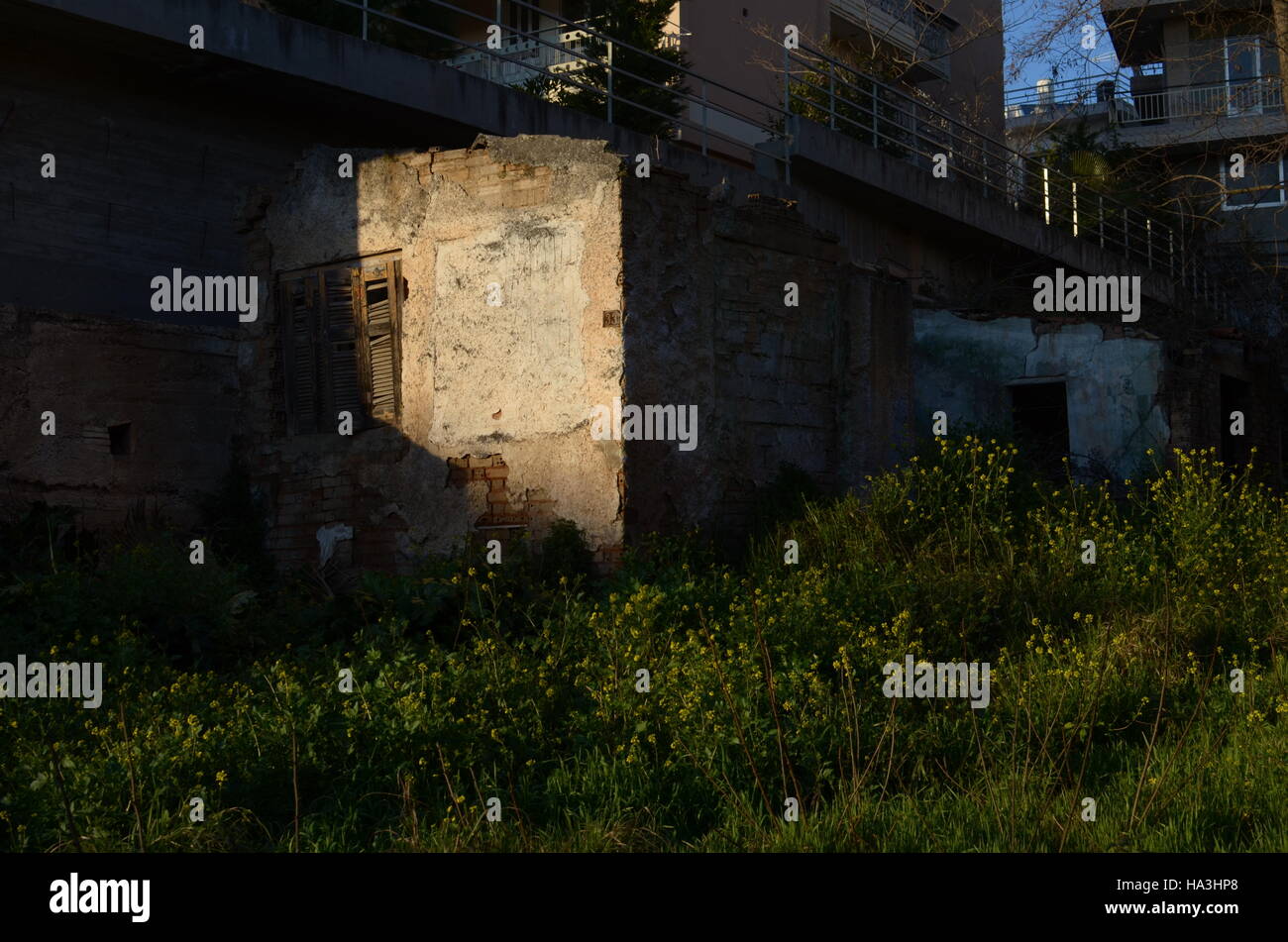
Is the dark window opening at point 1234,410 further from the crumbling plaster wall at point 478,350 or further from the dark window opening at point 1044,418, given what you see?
the crumbling plaster wall at point 478,350

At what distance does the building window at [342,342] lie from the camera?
10.5 m

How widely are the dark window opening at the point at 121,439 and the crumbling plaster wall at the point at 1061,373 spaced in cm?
678

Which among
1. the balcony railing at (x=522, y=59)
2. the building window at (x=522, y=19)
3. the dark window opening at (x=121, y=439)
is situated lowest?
the dark window opening at (x=121, y=439)

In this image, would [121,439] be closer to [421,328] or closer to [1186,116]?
[421,328]

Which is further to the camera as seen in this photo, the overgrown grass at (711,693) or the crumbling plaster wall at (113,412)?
the crumbling plaster wall at (113,412)

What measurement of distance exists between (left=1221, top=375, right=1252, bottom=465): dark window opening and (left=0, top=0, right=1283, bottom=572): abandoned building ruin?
843mm

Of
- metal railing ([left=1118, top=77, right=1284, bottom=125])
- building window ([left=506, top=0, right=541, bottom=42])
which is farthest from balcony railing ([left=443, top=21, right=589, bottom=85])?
metal railing ([left=1118, top=77, right=1284, bottom=125])

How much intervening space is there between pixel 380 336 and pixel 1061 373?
6471 millimetres

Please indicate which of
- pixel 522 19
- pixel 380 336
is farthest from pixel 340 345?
pixel 522 19

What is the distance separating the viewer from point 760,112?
23688mm

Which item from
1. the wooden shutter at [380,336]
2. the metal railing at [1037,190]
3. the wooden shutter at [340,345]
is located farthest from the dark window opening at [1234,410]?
the wooden shutter at [340,345]

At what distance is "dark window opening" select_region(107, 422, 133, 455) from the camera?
10.7 metres
